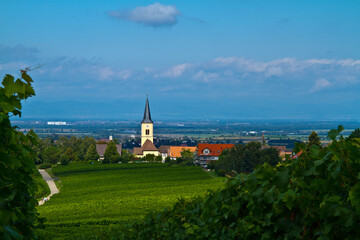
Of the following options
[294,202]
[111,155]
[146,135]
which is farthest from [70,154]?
[294,202]

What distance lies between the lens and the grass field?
22.2 meters

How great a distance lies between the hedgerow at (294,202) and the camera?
7.08ft

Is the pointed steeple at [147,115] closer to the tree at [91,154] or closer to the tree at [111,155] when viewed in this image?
the tree at [91,154]

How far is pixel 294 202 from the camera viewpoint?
8.50 feet

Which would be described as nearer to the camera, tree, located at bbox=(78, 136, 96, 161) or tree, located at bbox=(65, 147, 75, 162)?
tree, located at bbox=(65, 147, 75, 162)

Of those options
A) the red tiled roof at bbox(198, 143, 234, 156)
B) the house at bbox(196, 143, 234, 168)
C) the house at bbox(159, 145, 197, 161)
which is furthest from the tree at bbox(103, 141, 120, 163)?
the house at bbox(159, 145, 197, 161)

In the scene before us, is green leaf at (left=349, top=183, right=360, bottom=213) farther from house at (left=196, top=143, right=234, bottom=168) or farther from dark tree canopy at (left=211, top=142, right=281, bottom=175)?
house at (left=196, top=143, right=234, bottom=168)

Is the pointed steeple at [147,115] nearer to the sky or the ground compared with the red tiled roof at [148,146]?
nearer to the sky

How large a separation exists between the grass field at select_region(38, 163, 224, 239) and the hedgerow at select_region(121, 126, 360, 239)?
2.36m

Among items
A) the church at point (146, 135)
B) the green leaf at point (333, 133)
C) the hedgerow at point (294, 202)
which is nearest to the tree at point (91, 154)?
the church at point (146, 135)

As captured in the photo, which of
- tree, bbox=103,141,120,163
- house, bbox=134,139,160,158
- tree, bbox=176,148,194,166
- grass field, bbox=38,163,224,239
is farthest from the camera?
house, bbox=134,139,160,158

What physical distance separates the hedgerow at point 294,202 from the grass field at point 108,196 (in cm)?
236

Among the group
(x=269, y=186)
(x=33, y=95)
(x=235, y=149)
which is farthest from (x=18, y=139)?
(x=235, y=149)

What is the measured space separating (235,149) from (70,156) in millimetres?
43326
